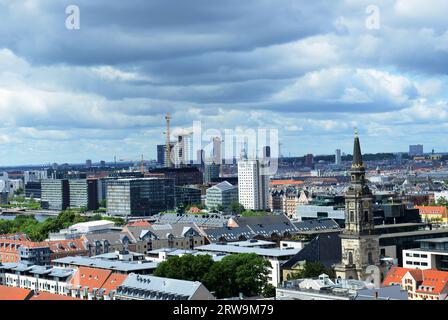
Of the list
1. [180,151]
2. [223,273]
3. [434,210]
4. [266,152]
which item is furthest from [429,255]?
[180,151]

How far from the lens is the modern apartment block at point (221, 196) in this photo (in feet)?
308

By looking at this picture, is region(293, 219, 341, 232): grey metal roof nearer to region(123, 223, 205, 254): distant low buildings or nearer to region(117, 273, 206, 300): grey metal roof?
region(123, 223, 205, 254): distant low buildings

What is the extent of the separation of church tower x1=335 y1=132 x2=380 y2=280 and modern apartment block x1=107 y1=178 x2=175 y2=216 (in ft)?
202

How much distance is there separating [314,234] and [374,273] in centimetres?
1270

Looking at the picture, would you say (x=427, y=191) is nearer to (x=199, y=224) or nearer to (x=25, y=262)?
(x=199, y=224)

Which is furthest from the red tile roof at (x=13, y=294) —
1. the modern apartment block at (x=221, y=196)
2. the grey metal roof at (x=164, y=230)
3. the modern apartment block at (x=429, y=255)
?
the modern apartment block at (x=221, y=196)

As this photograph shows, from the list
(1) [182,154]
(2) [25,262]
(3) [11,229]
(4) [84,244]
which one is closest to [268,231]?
(4) [84,244]

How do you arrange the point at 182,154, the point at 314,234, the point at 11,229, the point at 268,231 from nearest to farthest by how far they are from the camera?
1. the point at 314,234
2. the point at 268,231
3. the point at 11,229
4. the point at 182,154

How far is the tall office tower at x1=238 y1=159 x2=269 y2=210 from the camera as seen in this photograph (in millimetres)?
94906

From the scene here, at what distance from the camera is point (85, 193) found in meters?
115

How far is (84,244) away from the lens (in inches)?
1843

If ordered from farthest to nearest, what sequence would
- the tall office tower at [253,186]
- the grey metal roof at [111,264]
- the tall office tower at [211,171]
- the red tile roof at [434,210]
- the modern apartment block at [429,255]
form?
the tall office tower at [211,171], the tall office tower at [253,186], the red tile roof at [434,210], the grey metal roof at [111,264], the modern apartment block at [429,255]

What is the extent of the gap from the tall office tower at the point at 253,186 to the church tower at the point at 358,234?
5958 cm

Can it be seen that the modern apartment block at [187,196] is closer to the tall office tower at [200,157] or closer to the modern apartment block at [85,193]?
the modern apartment block at [85,193]
